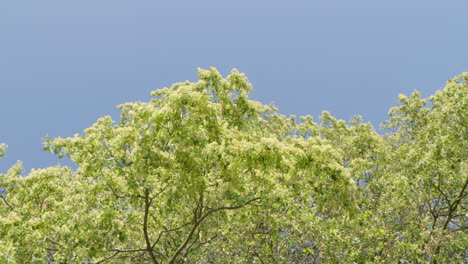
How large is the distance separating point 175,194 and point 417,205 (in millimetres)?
10681

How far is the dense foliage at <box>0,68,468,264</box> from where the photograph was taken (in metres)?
8.62

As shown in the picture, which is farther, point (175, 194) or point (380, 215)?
point (380, 215)

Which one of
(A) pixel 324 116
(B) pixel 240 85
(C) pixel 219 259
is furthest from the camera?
(A) pixel 324 116

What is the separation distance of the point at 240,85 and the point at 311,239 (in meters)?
6.78

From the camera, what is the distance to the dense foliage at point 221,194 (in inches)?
340

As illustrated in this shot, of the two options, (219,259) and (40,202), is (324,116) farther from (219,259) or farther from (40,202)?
(40,202)

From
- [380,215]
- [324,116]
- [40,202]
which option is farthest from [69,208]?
[324,116]

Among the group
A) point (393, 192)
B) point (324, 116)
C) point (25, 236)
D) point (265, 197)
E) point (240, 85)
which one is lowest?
point (25, 236)

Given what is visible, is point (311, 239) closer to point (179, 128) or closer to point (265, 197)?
point (265, 197)

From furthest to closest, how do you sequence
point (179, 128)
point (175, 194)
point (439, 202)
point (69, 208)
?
1. point (439, 202)
2. point (69, 208)
3. point (175, 194)
4. point (179, 128)

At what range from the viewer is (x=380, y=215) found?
48.6 feet

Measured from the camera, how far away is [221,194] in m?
10.3

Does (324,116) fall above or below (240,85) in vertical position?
above

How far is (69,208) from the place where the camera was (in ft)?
33.9
